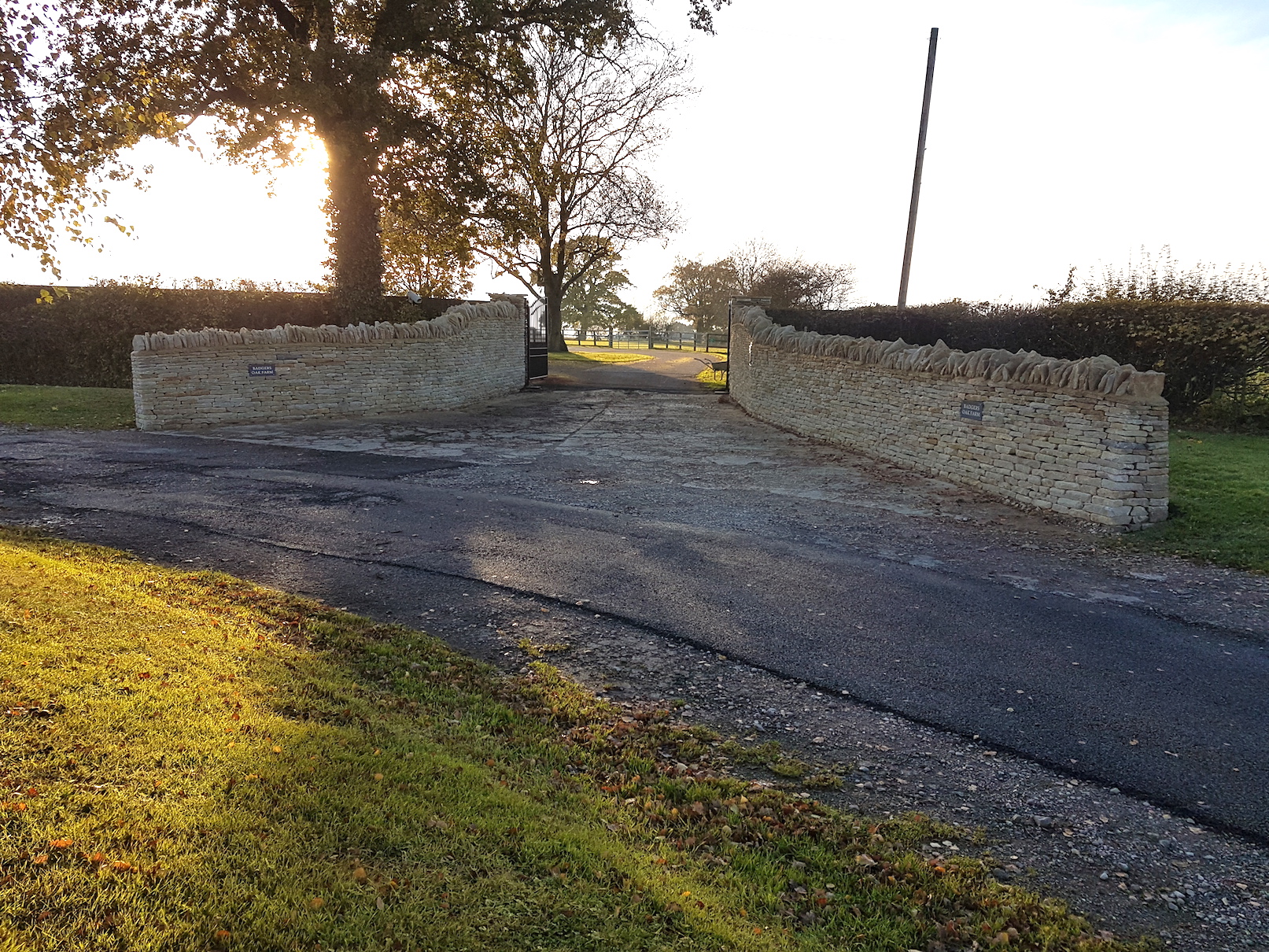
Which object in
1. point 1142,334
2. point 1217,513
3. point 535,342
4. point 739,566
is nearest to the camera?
point 739,566

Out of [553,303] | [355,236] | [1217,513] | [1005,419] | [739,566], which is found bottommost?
[739,566]

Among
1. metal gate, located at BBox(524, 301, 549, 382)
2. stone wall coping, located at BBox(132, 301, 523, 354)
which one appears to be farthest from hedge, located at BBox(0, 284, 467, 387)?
metal gate, located at BBox(524, 301, 549, 382)

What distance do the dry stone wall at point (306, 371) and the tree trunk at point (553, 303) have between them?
48.0 feet

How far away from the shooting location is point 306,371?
14.7m

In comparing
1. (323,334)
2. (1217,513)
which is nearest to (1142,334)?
(1217,513)

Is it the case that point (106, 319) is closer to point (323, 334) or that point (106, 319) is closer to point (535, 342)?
point (323, 334)

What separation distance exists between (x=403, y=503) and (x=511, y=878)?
6.55m

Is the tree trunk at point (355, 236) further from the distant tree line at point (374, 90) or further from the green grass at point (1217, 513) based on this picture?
the green grass at point (1217, 513)

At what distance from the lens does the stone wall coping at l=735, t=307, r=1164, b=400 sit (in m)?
7.83

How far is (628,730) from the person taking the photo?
4020mm

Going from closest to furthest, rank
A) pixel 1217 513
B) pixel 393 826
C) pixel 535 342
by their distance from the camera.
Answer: pixel 393 826
pixel 1217 513
pixel 535 342

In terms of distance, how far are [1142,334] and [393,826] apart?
46.0 ft

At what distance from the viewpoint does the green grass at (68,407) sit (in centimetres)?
1330

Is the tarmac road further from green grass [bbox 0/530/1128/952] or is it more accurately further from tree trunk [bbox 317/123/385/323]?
tree trunk [bbox 317/123/385/323]
